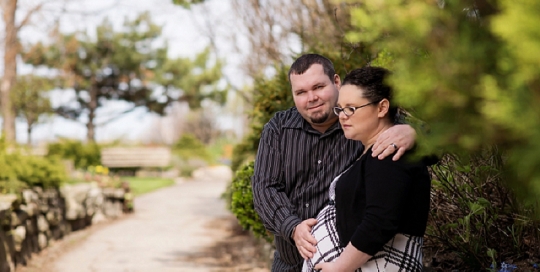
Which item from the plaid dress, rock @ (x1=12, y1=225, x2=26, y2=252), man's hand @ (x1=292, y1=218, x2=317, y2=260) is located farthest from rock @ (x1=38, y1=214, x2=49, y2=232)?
the plaid dress

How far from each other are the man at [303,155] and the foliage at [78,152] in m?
24.5

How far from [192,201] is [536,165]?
14.9m

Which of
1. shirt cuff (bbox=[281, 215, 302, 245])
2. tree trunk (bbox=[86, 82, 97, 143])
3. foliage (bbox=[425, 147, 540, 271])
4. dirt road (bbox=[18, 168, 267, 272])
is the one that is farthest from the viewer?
tree trunk (bbox=[86, 82, 97, 143])

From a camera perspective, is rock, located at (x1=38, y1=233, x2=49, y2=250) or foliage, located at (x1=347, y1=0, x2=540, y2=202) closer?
foliage, located at (x1=347, y1=0, x2=540, y2=202)

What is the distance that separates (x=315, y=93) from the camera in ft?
8.61

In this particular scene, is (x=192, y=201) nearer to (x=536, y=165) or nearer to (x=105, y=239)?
(x=105, y=239)

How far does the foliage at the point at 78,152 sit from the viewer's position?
26.1 meters

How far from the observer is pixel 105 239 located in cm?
943

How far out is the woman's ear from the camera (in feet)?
7.05

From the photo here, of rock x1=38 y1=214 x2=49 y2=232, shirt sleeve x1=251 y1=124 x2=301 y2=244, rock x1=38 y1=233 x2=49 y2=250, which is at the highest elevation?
shirt sleeve x1=251 y1=124 x2=301 y2=244

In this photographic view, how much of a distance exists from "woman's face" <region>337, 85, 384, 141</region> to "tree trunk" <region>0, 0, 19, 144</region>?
46.9 feet

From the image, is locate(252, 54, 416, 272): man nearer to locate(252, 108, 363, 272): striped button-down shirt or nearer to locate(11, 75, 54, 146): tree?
locate(252, 108, 363, 272): striped button-down shirt

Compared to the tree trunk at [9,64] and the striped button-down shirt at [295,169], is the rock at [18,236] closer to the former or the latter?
the striped button-down shirt at [295,169]

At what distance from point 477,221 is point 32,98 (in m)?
30.0
